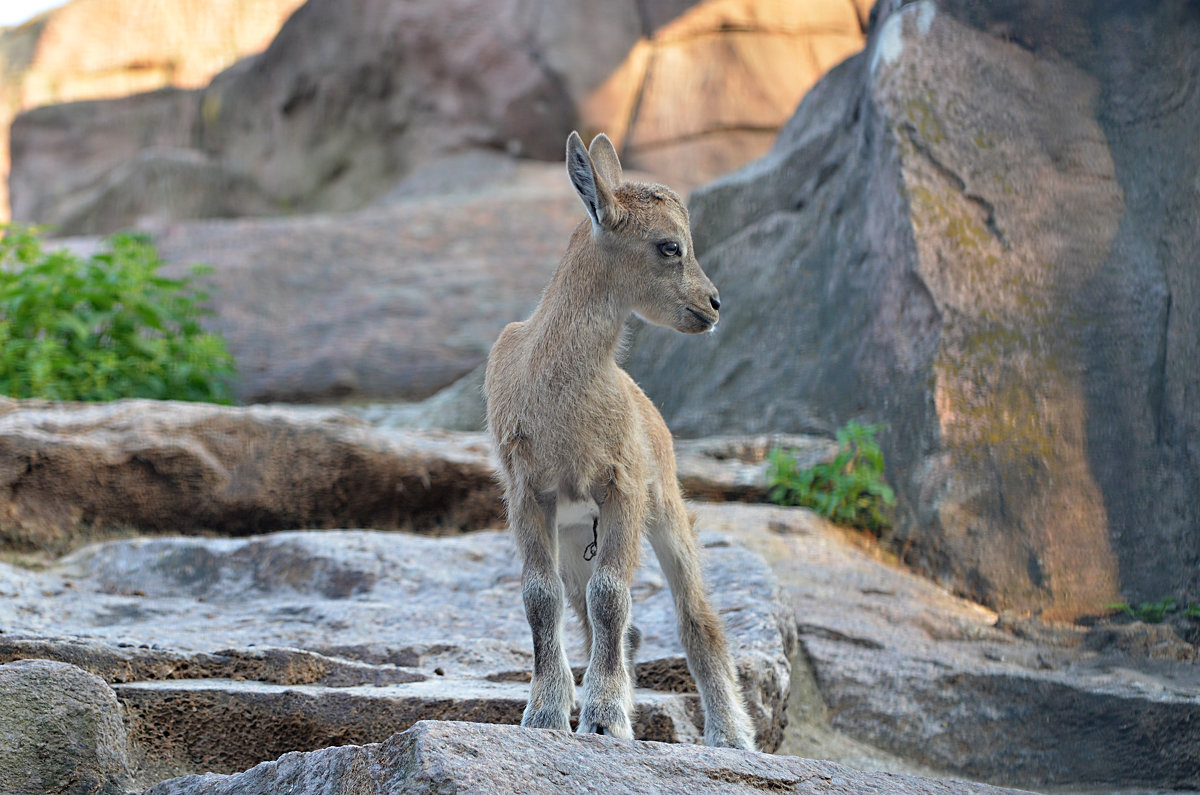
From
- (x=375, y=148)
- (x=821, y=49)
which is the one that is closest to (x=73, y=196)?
(x=375, y=148)

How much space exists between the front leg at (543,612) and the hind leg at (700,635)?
1.95ft

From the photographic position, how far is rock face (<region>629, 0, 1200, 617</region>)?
235 inches

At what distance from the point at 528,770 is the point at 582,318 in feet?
5.59

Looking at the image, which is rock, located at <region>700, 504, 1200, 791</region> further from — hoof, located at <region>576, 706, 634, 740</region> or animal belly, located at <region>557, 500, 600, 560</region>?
hoof, located at <region>576, 706, 634, 740</region>

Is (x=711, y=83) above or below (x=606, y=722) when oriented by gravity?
above

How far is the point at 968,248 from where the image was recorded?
6.81 m

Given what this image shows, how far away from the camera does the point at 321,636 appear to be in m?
4.98

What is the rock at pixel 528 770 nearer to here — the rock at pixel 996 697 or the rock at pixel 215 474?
the rock at pixel 996 697

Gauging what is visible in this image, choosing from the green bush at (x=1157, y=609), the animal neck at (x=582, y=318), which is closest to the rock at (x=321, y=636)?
the animal neck at (x=582, y=318)

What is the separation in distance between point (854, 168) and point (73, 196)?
1556cm

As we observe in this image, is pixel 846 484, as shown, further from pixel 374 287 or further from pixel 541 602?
pixel 374 287

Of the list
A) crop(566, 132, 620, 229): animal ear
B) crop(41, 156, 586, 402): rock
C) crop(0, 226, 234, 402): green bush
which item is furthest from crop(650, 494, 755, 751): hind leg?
crop(41, 156, 586, 402): rock

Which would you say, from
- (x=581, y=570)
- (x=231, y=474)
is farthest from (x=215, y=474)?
(x=581, y=570)

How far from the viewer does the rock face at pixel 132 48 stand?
20922 millimetres
